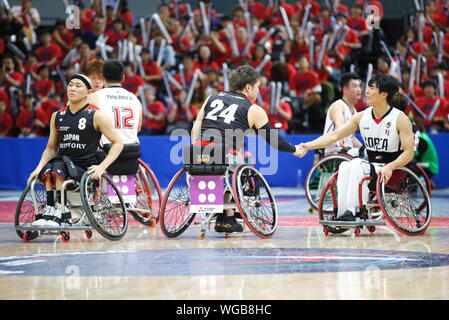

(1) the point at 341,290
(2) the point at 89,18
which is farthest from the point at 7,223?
(2) the point at 89,18

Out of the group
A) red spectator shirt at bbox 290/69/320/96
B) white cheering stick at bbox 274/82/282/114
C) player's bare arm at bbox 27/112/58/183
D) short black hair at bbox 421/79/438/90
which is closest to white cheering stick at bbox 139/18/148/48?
red spectator shirt at bbox 290/69/320/96

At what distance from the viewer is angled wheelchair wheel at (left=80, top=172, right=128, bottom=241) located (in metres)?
6.92

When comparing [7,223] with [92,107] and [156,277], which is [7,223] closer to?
[92,107]

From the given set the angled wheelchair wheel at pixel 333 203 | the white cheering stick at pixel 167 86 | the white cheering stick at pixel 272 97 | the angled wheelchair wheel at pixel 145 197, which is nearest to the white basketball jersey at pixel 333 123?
the angled wheelchair wheel at pixel 333 203

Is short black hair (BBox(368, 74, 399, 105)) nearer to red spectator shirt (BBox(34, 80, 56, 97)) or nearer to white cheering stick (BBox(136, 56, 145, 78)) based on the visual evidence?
white cheering stick (BBox(136, 56, 145, 78))

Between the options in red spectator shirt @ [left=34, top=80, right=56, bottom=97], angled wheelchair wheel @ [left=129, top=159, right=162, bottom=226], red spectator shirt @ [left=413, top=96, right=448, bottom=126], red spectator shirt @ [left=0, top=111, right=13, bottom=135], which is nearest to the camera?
angled wheelchair wheel @ [left=129, top=159, right=162, bottom=226]

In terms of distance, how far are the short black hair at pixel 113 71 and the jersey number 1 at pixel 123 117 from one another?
1.14 feet

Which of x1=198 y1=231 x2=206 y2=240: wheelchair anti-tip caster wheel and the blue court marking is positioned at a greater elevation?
x1=198 y1=231 x2=206 y2=240: wheelchair anti-tip caster wheel

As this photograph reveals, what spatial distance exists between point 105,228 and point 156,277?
7.26ft

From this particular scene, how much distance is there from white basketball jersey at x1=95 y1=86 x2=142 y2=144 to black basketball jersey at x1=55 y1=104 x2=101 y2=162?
2.83 ft

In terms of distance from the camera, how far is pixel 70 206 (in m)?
7.31

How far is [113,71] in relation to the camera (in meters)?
8.52

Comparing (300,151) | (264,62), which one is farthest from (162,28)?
(300,151)

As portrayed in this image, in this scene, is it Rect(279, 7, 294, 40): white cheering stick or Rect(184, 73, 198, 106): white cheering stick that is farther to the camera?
Rect(279, 7, 294, 40): white cheering stick
